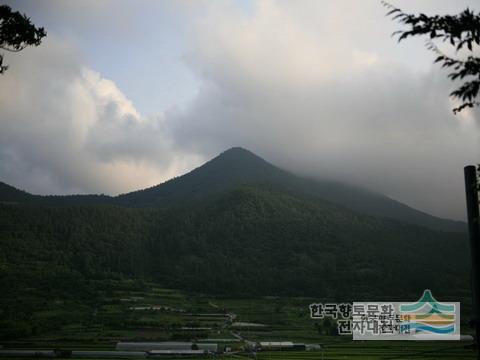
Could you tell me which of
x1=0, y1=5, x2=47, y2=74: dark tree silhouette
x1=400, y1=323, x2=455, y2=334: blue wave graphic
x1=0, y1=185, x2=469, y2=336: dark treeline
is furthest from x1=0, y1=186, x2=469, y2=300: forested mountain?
x1=0, y1=5, x2=47, y2=74: dark tree silhouette

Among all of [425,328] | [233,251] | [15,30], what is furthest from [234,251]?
[15,30]

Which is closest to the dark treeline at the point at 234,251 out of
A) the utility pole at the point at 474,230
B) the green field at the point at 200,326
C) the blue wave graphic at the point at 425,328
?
the green field at the point at 200,326

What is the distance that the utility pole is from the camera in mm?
6820

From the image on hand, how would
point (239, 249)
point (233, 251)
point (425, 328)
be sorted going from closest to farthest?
point (425, 328) < point (233, 251) < point (239, 249)

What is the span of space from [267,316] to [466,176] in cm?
10718

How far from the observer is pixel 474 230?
689 cm

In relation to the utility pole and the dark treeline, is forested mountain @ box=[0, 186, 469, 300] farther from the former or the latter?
the utility pole

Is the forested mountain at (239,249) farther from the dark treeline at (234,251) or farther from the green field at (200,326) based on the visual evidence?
the green field at (200,326)

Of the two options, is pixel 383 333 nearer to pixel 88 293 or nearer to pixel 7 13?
pixel 7 13

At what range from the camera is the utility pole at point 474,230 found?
6.82m

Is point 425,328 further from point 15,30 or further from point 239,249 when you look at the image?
point 239,249

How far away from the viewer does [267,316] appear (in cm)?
10975

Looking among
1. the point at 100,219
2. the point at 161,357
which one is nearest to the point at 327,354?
the point at 161,357

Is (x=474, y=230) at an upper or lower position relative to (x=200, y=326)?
upper
